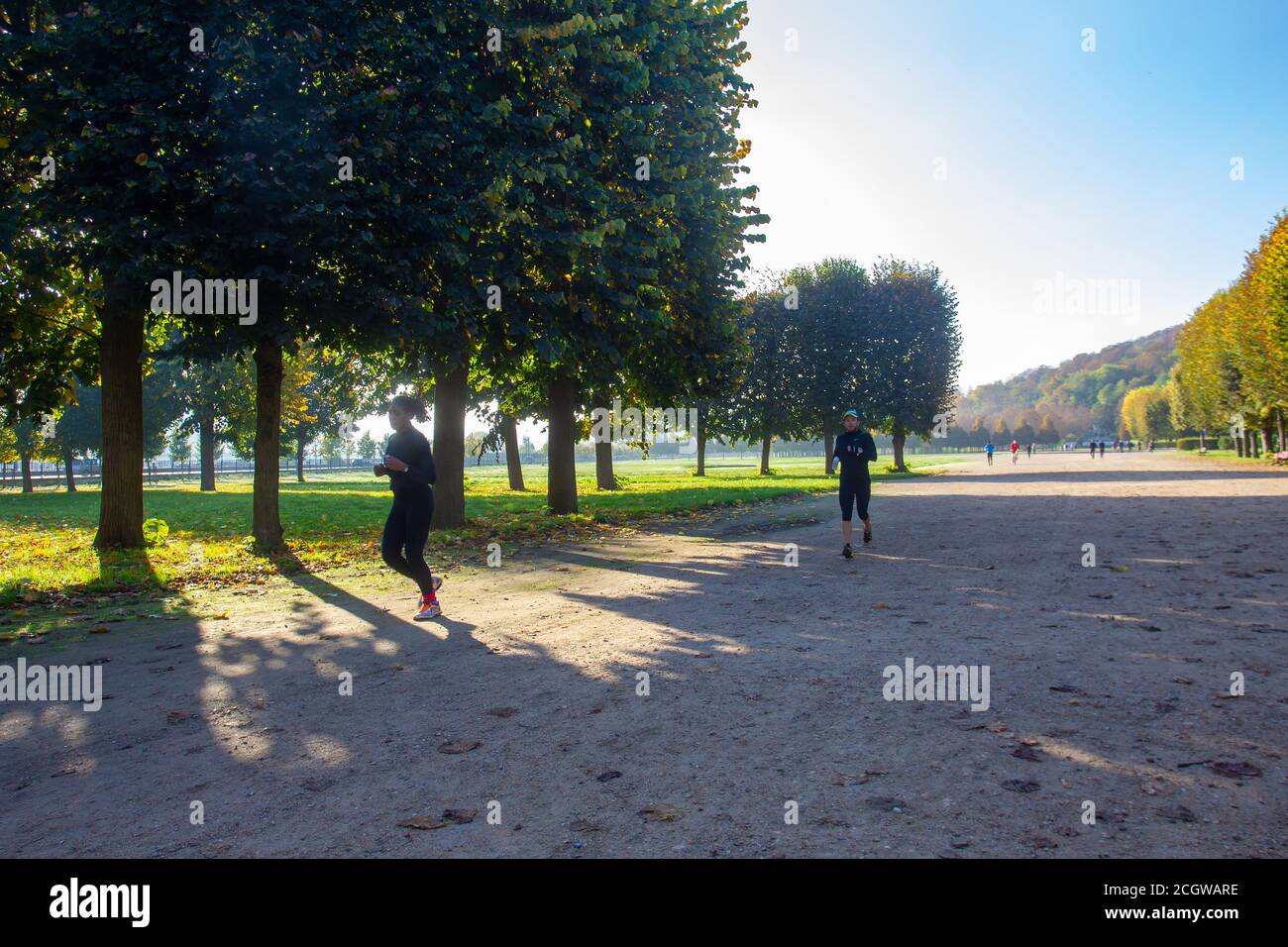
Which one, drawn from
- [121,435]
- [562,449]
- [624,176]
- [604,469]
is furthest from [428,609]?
[604,469]

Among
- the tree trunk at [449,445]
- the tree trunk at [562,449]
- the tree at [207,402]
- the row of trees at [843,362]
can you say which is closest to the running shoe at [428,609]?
the tree trunk at [449,445]

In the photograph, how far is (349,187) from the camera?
12.1m

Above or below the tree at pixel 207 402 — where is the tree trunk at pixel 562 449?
below

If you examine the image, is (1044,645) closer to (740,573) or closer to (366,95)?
(740,573)

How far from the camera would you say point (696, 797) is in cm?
383

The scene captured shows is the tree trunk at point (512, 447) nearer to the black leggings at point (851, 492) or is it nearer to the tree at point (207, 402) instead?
the tree at point (207, 402)

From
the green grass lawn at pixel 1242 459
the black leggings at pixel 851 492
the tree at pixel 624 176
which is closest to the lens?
the black leggings at pixel 851 492

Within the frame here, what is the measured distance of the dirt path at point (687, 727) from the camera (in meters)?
3.52

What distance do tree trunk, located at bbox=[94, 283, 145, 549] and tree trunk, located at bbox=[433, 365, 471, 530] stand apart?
5.76m

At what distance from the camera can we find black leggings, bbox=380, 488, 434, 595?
8859mm

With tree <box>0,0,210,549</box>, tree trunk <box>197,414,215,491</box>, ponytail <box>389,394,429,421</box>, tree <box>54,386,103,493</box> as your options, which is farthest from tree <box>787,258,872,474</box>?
tree <box>54,386,103,493</box>

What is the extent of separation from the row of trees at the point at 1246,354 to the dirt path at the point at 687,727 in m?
41.4

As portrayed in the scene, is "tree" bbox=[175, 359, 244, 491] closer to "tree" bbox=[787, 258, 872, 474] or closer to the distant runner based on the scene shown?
"tree" bbox=[787, 258, 872, 474]

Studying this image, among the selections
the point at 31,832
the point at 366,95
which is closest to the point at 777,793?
the point at 31,832
